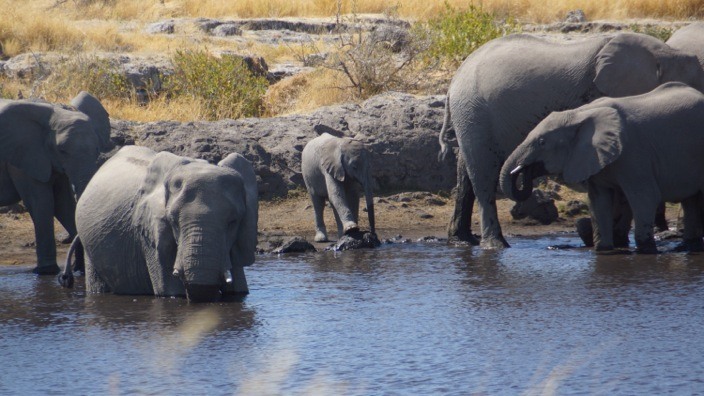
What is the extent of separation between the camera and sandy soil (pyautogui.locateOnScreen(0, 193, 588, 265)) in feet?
43.8

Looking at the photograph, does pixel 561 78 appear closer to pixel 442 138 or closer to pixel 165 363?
pixel 442 138

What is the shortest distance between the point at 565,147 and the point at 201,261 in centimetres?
448

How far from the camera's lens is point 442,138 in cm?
1373

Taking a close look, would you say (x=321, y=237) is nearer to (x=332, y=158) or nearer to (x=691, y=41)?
(x=332, y=158)

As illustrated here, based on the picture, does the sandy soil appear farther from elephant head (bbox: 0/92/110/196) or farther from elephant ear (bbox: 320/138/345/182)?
elephant head (bbox: 0/92/110/196)

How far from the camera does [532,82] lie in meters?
12.5

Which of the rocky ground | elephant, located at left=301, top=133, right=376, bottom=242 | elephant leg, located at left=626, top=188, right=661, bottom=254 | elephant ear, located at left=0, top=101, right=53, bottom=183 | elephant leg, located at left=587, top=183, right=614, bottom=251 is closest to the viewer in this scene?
elephant ear, located at left=0, top=101, right=53, bottom=183

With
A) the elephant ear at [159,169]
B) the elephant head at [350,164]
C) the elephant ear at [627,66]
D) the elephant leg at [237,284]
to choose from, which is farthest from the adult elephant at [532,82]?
the elephant ear at [159,169]

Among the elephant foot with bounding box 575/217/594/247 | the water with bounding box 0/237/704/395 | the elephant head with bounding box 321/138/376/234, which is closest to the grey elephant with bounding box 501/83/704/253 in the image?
the elephant foot with bounding box 575/217/594/247

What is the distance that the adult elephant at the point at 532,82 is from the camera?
1248cm

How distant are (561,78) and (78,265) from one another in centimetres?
470

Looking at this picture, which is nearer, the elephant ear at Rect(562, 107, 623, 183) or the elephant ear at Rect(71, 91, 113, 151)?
the elephant ear at Rect(562, 107, 623, 183)

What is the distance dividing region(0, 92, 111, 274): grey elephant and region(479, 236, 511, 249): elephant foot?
3.70 metres

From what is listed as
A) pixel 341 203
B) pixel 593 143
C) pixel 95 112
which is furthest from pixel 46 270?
pixel 593 143
